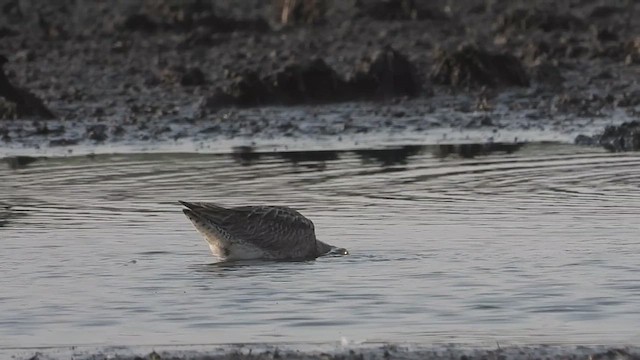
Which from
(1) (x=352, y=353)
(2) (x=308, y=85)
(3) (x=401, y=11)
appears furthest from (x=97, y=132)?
(1) (x=352, y=353)

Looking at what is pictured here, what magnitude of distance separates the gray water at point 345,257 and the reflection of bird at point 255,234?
0.18m

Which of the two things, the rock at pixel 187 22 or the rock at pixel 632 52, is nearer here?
the rock at pixel 632 52

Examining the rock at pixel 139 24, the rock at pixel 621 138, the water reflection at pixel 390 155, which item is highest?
the rock at pixel 139 24

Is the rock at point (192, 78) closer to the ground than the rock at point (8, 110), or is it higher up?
higher up

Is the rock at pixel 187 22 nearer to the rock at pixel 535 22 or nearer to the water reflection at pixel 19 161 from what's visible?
the rock at pixel 535 22

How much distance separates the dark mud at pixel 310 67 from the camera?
21.0 meters

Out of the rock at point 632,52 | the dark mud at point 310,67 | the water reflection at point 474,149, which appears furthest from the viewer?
the rock at point 632,52

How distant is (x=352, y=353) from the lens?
8.76m

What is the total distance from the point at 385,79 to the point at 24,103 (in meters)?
4.47

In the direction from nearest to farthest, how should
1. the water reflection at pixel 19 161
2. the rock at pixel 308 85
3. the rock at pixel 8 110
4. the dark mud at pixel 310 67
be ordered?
the water reflection at pixel 19 161, the dark mud at pixel 310 67, the rock at pixel 8 110, the rock at pixel 308 85

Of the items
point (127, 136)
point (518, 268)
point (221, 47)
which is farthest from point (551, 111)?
point (518, 268)

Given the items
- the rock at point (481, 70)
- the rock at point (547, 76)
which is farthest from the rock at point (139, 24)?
the rock at point (547, 76)

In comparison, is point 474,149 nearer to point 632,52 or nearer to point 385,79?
point 385,79

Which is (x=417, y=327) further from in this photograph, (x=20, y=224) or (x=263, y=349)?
(x=20, y=224)
